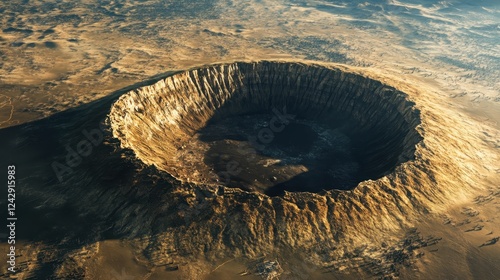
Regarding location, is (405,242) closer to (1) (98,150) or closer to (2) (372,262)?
(2) (372,262)

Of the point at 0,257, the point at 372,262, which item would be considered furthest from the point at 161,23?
the point at 372,262

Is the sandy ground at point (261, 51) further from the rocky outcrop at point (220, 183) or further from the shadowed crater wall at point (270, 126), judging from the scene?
the shadowed crater wall at point (270, 126)

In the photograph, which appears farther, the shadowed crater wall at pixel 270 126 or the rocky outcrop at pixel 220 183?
the shadowed crater wall at pixel 270 126

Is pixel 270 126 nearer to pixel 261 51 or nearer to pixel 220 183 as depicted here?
pixel 220 183

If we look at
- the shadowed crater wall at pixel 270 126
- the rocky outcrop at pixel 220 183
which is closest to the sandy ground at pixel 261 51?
the rocky outcrop at pixel 220 183

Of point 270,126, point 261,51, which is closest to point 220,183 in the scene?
point 270,126
